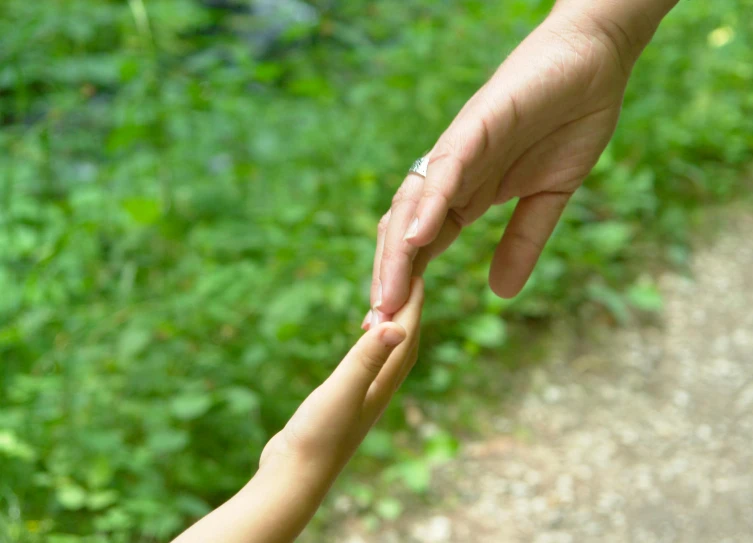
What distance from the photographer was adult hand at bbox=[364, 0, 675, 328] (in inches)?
36.2

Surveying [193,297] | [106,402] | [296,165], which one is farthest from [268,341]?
[296,165]

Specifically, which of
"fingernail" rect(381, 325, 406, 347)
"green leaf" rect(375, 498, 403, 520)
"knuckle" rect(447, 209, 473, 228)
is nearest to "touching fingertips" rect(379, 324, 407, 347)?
"fingernail" rect(381, 325, 406, 347)

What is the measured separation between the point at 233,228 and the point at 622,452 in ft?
3.88

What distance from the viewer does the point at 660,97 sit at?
288 cm

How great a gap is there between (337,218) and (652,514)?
44.3 inches

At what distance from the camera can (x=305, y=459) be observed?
0.79m

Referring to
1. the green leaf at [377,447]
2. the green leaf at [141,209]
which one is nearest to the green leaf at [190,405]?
the green leaf at [377,447]

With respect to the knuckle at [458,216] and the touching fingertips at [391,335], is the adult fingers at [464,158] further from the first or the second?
the touching fingertips at [391,335]

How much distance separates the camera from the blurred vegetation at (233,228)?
1572 millimetres

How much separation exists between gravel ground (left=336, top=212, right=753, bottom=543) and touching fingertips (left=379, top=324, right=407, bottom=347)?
3.05ft

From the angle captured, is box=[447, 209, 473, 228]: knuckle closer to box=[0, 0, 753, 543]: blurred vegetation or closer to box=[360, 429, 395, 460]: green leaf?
box=[0, 0, 753, 543]: blurred vegetation

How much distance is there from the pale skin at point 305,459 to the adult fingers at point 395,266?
10cm

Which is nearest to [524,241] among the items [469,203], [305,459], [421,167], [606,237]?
[469,203]

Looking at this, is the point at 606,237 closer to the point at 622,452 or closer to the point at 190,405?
the point at 622,452
